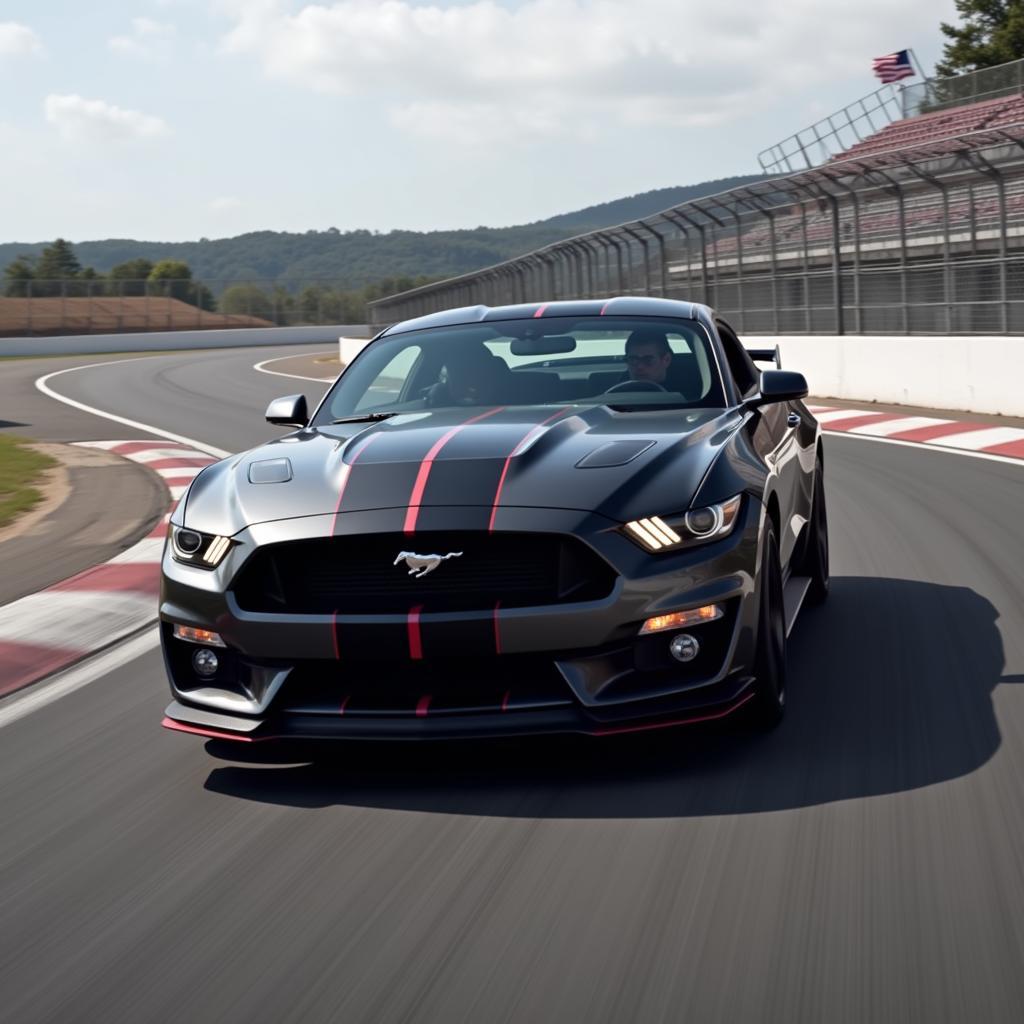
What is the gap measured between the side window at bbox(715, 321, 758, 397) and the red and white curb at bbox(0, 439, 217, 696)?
3.00m

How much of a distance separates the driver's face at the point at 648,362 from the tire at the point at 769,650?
1.04 m

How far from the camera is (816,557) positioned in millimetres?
6801

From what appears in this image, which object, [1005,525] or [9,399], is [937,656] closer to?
[1005,525]

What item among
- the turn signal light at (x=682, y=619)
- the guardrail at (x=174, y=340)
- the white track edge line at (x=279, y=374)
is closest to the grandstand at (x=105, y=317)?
the guardrail at (x=174, y=340)

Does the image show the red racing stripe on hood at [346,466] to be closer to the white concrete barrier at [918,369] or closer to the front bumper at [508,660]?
the front bumper at [508,660]

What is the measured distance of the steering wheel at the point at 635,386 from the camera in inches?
225

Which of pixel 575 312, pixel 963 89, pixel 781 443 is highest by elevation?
pixel 963 89

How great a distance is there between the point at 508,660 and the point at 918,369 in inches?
593

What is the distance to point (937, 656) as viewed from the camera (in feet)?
19.0

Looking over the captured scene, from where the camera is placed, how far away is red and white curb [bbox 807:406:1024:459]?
13805 millimetres

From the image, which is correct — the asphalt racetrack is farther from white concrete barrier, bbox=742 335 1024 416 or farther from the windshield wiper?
white concrete barrier, bbox=742 335 1024 416

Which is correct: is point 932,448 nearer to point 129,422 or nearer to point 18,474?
point 18,474

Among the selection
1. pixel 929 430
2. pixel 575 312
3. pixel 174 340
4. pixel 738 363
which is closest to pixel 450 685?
pixel 575 312

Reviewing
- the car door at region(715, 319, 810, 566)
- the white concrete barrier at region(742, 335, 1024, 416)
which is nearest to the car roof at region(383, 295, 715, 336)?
the car door at region(715, 319, 810, 566)
